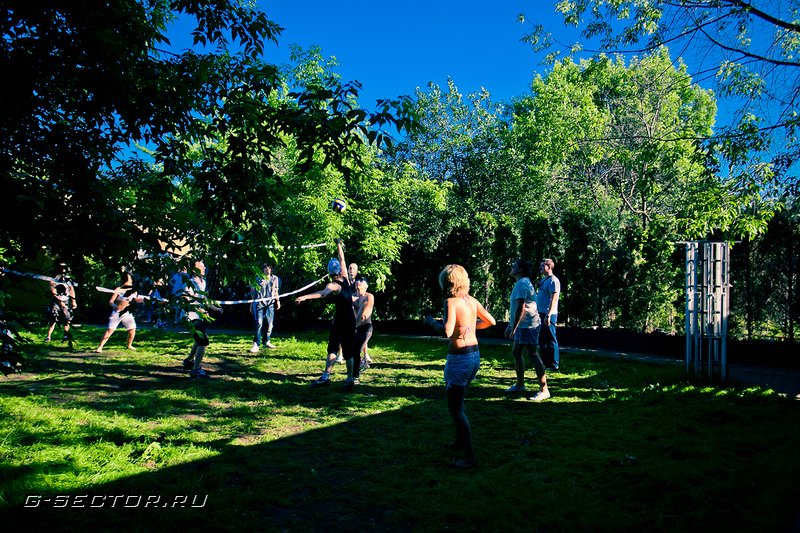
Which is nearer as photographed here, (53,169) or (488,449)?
(53,169)

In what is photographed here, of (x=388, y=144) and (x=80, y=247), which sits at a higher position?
(x=388, y=144)

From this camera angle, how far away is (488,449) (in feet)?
17.8

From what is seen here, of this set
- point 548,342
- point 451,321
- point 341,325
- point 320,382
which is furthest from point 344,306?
point 451,321

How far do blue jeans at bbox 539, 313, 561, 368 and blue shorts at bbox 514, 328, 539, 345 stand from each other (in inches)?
28.7

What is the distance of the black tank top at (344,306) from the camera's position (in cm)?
855

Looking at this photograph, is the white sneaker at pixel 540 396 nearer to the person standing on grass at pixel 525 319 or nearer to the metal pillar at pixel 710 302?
the person standing on grass at pixel 525 319

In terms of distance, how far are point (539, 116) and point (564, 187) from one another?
3.89 metres

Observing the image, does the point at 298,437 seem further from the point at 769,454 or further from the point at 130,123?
the point at 769,454

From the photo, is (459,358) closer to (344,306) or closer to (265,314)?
(344,306)

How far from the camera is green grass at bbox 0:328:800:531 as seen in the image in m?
3.87

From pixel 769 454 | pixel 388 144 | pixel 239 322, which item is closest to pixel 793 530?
pixel 769 454

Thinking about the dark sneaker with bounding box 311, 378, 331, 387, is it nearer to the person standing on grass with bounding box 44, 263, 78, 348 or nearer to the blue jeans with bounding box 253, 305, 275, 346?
the blue jeans with bounding box 253, 305, 275, 346

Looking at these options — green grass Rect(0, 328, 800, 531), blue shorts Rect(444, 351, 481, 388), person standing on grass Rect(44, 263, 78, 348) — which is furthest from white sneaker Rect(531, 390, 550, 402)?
person standing on grass Rect(44, 263, 78, 348)

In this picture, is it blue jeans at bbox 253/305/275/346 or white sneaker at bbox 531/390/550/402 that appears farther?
blue jeans at bbox 253/305/275/346
